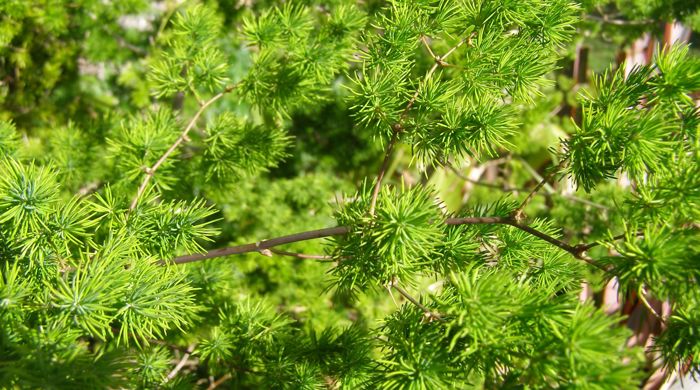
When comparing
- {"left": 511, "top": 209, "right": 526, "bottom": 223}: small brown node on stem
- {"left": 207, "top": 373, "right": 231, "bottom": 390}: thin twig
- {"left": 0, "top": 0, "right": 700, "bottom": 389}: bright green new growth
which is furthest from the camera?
{"left": 207, "top": 373, "right": 231, "bottom": 390}: thin twig

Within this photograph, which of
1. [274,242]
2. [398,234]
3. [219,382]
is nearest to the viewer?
[398,234]

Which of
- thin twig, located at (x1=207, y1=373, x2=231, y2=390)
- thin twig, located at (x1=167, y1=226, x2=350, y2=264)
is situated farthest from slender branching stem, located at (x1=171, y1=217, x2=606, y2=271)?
thin twig, located at (x1=207, y1=373, x2=231, y2=390)

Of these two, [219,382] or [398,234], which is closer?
[398,234]

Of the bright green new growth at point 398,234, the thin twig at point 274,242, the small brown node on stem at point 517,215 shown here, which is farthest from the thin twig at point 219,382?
the small brown node on stem at point 517,215

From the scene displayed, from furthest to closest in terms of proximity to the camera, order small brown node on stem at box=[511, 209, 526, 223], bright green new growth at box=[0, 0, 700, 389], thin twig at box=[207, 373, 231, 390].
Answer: thin twig at box=[207, 373, 231, 390], small brown node on stem at box=[511, 209, 526, 223], bright green new growth at box=[0, 0, 700, 389]

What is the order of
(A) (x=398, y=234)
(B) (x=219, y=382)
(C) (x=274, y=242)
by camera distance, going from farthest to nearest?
(B) (x=219, y=382) → (C) (x=274, y=242) → (A) (x=398, y=234)

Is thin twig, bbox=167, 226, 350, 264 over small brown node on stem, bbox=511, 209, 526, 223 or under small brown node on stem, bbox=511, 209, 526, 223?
under

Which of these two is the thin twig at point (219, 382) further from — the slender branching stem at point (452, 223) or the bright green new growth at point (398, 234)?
the slender branching stem at point (452, 223)

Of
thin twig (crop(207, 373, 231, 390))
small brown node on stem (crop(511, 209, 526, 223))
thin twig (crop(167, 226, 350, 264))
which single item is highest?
small brown node on stem (crop(511, 209, 526, 223))

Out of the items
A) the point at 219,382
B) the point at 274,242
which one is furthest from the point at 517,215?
the point at 219,382

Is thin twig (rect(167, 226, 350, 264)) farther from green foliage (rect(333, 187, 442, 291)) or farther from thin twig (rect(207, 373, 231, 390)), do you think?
thin twig (rect(207, 373, 231, 390))

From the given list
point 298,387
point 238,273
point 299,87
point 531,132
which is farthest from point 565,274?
point 531,132

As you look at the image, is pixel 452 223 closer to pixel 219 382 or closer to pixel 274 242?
pixel 274 242
